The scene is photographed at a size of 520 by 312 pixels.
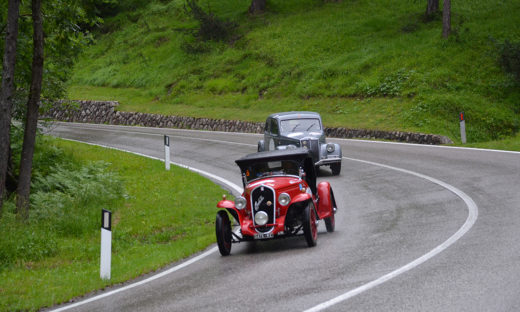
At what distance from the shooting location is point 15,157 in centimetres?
2009

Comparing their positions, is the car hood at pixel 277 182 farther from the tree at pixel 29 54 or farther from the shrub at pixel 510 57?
the shrub at pixel 510 57

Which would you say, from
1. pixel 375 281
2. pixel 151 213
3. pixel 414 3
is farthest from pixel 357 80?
pixel 375 281

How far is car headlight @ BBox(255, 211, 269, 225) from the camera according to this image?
10.2 metres

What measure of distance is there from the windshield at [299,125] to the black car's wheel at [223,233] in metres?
9.17

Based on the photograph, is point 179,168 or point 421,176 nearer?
point 421,176

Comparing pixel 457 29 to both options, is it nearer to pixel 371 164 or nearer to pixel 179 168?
pixel 371 164

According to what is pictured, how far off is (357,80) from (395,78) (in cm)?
232

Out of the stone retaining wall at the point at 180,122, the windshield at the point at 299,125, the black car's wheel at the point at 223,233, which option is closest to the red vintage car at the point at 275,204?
the black car's wheel at the point at 223,233

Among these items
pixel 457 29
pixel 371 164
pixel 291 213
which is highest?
pixel 457 29

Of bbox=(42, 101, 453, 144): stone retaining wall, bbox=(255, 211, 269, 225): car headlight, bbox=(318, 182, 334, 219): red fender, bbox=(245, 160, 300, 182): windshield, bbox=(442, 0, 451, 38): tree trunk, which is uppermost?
bbox=(442, 0, 451, 38): tree trunk

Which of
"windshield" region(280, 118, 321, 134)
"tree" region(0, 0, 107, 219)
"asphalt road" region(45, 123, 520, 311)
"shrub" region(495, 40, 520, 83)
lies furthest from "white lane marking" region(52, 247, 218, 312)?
"shrub" region(495, 40, 520, 83)

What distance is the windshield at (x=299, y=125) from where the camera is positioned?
19422mm

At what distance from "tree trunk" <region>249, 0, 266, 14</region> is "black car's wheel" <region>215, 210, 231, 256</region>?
42115 millimetres

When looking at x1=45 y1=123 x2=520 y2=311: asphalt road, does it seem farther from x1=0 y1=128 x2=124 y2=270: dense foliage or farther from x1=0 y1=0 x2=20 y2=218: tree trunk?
Answer: x1=0 y1=0 x2=20 y2=218: tree trunk
